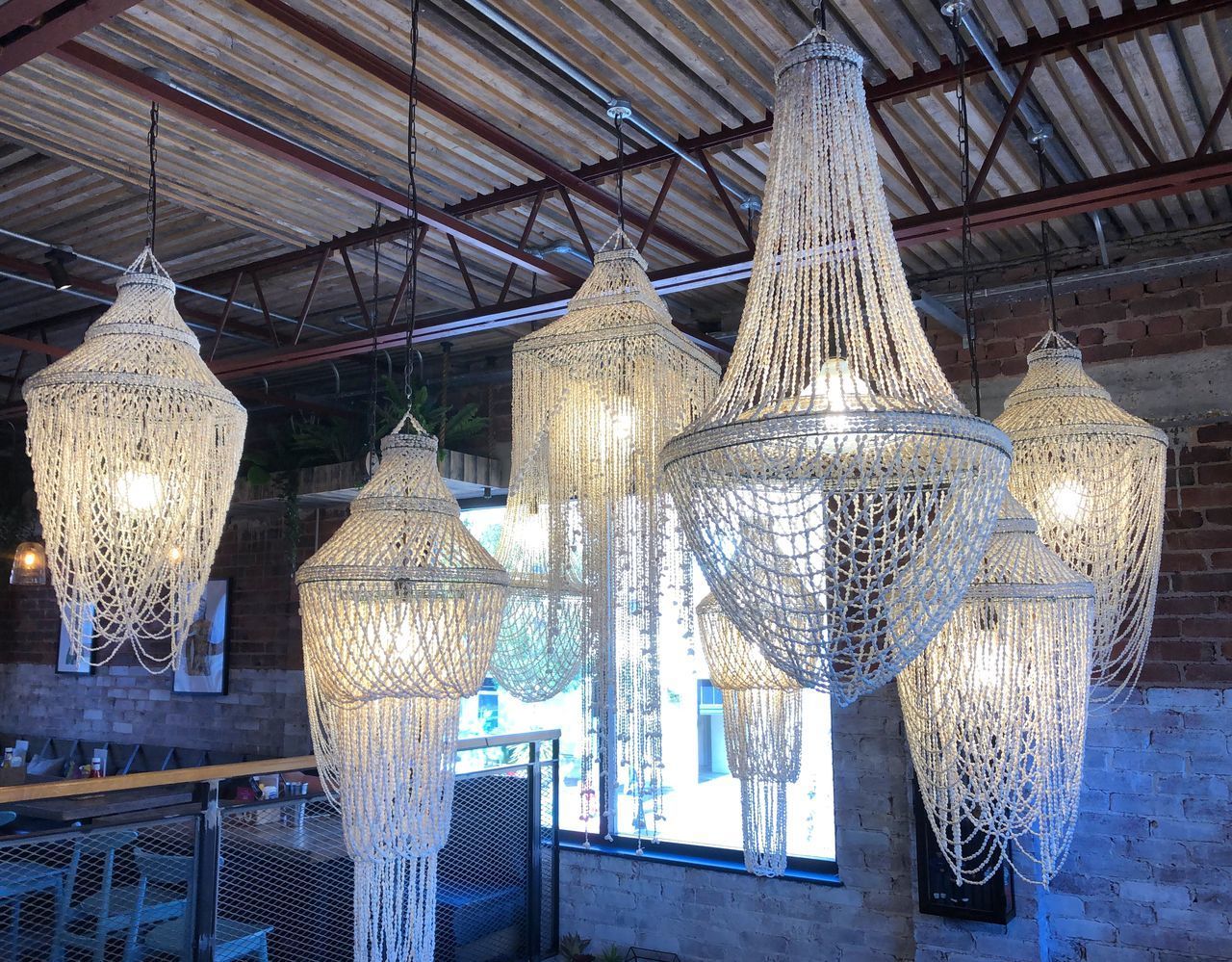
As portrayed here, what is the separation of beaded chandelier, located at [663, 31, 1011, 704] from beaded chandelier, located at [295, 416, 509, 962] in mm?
1248

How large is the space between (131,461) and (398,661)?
3.27 feet

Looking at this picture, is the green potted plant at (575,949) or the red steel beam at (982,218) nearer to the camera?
the red steel beam at (982,218)

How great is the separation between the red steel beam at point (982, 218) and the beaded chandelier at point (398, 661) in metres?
1.38

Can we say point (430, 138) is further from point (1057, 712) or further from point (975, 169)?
point (1057, 712)

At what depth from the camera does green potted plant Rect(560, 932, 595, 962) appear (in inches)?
236

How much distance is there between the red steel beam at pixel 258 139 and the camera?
113 inches

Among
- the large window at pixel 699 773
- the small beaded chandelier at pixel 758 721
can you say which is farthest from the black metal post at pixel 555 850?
the small beaded chandelier at pixel 758 721

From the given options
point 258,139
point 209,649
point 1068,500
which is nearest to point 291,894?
point 258,139

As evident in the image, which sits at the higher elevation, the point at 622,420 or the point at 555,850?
the point at 622,420

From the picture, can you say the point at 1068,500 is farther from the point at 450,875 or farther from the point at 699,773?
the point at 699,773

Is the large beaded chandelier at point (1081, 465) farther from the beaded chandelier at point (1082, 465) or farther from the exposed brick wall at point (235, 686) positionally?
the exposed brick wall at point (235, 686)

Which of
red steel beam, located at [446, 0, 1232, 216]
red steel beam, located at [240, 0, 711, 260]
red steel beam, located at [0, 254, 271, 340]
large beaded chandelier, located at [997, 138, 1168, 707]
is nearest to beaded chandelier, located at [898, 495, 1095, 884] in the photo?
large beaded chandelier, located at [997, 138, 1168, 707]

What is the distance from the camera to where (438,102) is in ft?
11.4

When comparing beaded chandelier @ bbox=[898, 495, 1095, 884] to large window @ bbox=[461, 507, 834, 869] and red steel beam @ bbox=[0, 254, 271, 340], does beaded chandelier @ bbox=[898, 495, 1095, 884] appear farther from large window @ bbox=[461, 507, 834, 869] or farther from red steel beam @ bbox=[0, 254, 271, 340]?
red steel beam @ bbox=[0, 254, 271, 340]
